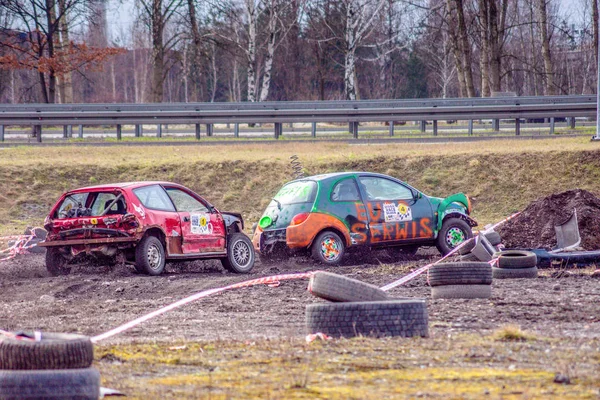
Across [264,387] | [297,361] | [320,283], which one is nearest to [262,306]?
[320,283]

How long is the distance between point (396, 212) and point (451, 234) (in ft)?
3.45

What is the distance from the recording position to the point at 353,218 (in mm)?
15070

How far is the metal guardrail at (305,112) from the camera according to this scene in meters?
27.3

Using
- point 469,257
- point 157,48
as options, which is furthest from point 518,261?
point 157,48

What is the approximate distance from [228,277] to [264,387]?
24.6 ft

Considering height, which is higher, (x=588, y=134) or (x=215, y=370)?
(x=588, y=134)

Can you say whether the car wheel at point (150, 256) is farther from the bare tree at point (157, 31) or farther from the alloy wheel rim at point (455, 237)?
the bare tree at point (157, 31)

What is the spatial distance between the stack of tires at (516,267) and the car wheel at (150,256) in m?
4.53

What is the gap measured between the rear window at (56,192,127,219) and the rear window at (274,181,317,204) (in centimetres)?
265

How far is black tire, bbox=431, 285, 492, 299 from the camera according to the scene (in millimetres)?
10141

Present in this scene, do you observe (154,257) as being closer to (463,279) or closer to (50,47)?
(463,279)

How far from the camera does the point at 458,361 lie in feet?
21.5

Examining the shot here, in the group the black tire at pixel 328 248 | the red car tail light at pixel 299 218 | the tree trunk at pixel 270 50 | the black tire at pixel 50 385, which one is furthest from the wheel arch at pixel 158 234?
the tree trunk at pixel 270 50

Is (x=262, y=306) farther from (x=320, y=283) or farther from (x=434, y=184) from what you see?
(x=434, y=184)
